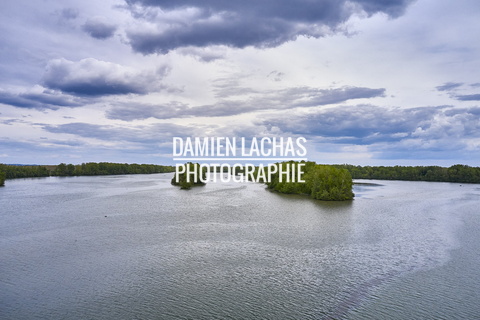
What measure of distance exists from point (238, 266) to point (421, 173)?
503 ft

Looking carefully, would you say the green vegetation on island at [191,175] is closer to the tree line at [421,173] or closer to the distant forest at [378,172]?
the distant forest at [378,172]

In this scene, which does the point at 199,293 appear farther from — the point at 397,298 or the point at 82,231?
the point at 82,231

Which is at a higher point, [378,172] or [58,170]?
[58,170]

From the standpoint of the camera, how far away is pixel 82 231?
40.1 m

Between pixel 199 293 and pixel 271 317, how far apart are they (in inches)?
207

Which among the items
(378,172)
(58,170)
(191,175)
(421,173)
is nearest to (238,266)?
(191,175)

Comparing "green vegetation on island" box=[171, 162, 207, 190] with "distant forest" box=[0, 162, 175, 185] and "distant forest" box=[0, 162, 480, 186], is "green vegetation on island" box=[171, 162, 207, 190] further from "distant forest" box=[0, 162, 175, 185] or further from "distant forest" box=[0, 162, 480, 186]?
"distant forest" box=[0, 162, 175, 185]

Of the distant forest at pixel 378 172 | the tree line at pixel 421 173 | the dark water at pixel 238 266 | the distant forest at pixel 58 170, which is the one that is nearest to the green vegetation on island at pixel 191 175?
the distant forest at pixel 378 172

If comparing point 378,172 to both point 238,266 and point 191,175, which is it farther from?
point 238,266

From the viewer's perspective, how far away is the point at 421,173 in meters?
156

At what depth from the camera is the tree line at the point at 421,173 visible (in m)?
142

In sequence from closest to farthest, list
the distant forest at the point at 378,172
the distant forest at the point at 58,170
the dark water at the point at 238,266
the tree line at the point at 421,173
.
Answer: the dark water at the point at 238,266, the tree line at the point at 421,173, the distant forest at the point at 378,172, the distant forest at the point at 58,170

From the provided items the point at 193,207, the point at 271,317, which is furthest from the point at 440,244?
the point at 193,207

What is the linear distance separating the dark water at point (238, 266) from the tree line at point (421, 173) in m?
110
